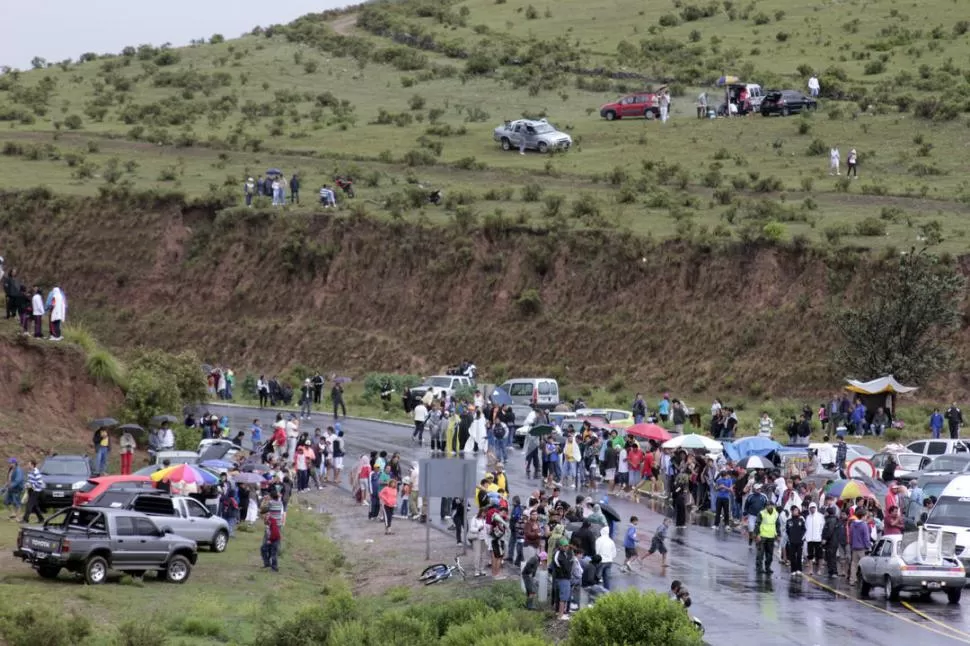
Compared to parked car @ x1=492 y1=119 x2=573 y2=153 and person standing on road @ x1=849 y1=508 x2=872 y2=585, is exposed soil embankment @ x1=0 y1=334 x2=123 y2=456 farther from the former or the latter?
parked car @ x1=492 y1=119 x2=573 y2=153

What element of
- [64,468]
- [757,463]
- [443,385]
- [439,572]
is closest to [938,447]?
[757,463]

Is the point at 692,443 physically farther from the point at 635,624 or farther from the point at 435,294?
the point at 435,294

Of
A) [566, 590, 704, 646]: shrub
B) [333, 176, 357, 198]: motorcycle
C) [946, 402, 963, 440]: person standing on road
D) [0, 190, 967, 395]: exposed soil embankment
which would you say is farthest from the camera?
[333, 176, 357, 198]: motorcycle

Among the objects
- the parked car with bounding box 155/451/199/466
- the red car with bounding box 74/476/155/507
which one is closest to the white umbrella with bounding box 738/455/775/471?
the parked car with bounding box 155/451/199/466

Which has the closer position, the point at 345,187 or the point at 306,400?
the point at 306,400

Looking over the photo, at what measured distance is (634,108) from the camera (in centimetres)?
9400

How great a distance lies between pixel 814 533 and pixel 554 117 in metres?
67.9

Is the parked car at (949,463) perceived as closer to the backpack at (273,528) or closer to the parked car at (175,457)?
the backpack at (273,528)

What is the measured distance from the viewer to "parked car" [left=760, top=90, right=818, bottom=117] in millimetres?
90250

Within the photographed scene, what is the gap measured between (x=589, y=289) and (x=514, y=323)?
3.70m

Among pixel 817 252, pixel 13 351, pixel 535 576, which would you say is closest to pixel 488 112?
pixel 817 252

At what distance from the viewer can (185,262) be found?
270 ft

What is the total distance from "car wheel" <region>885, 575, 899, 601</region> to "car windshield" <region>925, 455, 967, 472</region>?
12072 millimetres

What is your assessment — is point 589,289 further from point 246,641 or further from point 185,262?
point 246,641
